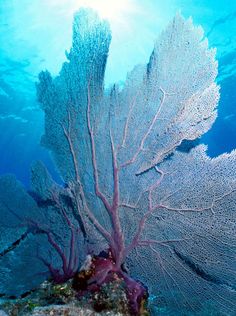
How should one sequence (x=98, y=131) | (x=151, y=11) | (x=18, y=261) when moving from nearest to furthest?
(x=98, y=131)
(x=18, y=261)
(x=151, y=11)

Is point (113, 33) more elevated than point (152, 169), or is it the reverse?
point (113, 33)

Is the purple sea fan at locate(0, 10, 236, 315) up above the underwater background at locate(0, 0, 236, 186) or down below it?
below

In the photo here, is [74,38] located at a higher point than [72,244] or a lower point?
higher

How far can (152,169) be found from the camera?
3.56 metres

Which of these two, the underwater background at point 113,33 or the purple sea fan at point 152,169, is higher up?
the underwater background at point 113,33

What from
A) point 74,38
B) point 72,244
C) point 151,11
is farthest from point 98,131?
point 151,11

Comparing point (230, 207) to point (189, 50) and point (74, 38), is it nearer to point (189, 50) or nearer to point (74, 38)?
point (189, 50)

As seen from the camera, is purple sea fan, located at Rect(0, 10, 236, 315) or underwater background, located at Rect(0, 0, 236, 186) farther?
underwater background, located at Rect(0, 0, 236, 186)

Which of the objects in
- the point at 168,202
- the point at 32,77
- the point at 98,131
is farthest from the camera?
the point at 32,77

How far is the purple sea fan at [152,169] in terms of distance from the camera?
10.7 feet

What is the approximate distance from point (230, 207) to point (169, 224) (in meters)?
0.76

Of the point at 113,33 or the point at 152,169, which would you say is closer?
the point at 152,169

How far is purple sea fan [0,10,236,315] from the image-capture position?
3268 mm

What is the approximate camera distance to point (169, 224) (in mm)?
3486
